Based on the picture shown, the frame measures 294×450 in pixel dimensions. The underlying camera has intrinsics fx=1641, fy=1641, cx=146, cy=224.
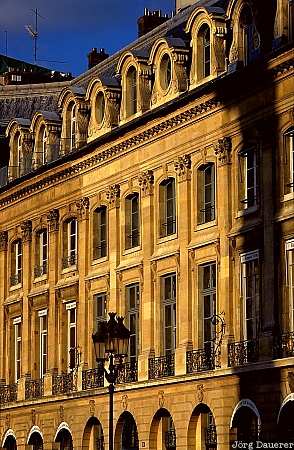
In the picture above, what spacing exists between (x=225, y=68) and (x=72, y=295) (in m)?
14.0

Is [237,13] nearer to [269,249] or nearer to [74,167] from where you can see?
[269,249]

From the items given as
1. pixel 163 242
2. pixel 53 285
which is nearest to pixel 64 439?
pixel 53 285

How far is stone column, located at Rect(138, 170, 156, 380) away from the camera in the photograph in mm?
53469

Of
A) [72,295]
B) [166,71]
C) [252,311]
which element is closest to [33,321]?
[72,295]

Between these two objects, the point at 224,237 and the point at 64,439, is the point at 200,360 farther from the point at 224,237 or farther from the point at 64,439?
the point at 64,439

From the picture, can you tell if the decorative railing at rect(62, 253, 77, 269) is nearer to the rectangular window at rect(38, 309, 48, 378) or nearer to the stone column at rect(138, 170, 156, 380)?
the rectangular window at rect(38, 309, 48, 378)

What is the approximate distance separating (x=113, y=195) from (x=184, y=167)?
6.06m

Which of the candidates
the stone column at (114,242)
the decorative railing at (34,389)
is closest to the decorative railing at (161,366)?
the stone column at (114,242)

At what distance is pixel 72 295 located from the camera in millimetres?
60375

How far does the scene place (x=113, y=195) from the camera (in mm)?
57438

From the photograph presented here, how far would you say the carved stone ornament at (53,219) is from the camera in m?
62.6

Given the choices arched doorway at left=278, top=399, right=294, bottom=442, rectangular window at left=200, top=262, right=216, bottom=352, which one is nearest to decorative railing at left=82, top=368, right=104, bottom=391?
rectangular window at left=200, top=262, right=216, bottom=352

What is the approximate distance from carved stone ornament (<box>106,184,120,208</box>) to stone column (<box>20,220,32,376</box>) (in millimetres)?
8155

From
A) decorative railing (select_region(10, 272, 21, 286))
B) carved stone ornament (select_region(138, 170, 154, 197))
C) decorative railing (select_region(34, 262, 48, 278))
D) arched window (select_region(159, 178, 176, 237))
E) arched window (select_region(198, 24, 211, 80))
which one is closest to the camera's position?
arched window (select_region(198, 24, 211, 80))
